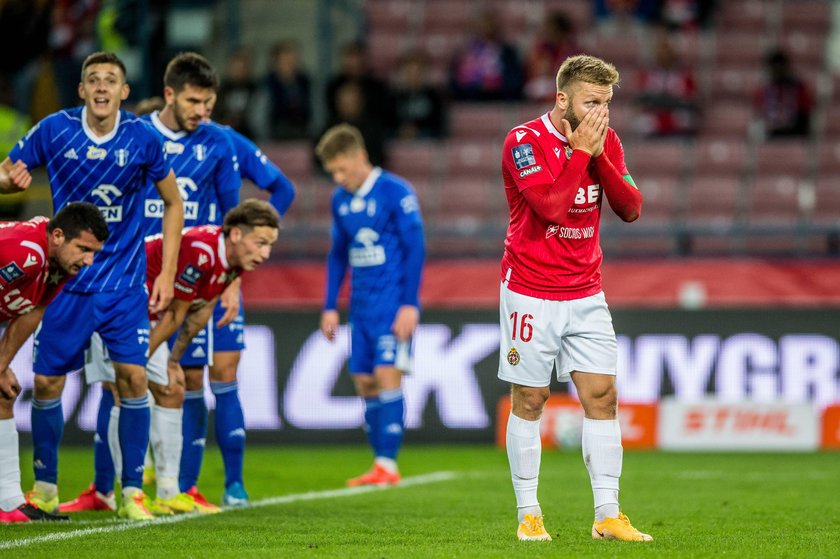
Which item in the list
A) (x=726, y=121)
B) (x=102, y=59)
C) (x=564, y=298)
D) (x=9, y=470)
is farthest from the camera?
(x=726, y=121)

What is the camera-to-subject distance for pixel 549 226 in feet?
21.3

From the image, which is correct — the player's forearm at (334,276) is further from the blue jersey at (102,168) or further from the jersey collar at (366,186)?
the blue jersey at (102,168)

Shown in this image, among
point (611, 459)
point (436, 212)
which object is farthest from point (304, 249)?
point (611, 459)

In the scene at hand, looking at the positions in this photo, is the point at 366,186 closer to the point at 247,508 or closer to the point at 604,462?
the point at 247,508

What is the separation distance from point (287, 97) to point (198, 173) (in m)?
9.64

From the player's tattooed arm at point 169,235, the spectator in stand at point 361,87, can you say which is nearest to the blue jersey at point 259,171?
the player's tattooed arm at point 169,235

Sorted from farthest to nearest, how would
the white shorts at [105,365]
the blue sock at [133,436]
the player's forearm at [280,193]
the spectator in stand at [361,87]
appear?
the spectator in stand at [361,87]
the player's forearm at [280,193]
the white shorts at [105,365]
the blue sock at [133,436]

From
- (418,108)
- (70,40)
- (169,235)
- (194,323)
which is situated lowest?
(194,323)

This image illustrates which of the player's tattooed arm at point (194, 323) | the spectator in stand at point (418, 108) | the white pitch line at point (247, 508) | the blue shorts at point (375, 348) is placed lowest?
the white pitch line at point (247, 508)

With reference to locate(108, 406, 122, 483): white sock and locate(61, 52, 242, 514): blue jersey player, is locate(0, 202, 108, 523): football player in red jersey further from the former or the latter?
locate(108, 406, 122, 483): white sock

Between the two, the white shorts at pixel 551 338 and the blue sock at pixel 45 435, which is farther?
the blue sock at pixel 45 435

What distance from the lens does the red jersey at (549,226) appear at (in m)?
6.39

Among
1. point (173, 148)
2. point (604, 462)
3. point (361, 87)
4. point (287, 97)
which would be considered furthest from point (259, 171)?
point (287, 97)

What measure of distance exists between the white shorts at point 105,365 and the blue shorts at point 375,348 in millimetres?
2641
